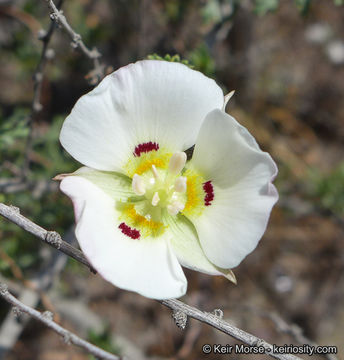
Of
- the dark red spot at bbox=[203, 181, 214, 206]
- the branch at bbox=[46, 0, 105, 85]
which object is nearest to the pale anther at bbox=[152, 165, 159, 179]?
the dark red spot at bbox=[203, 181, 214, 206]

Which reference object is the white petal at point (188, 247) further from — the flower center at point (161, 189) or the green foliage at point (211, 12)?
the green foliage at point (211, 12)

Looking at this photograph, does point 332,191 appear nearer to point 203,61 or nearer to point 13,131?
point 203,61

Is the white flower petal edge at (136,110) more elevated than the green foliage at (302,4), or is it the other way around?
the green foliage at (302,4)

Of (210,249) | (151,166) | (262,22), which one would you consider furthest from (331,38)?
(210,249)

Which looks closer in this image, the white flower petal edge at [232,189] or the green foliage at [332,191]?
the white flower petal edge at [232,189]

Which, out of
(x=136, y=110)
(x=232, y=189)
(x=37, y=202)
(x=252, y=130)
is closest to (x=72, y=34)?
(x=136, y=110)

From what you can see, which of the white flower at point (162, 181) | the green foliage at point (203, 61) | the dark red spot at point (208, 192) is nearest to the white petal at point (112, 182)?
the white flower at point (162, 181)

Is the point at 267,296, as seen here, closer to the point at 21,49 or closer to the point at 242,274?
the point at 242,274
